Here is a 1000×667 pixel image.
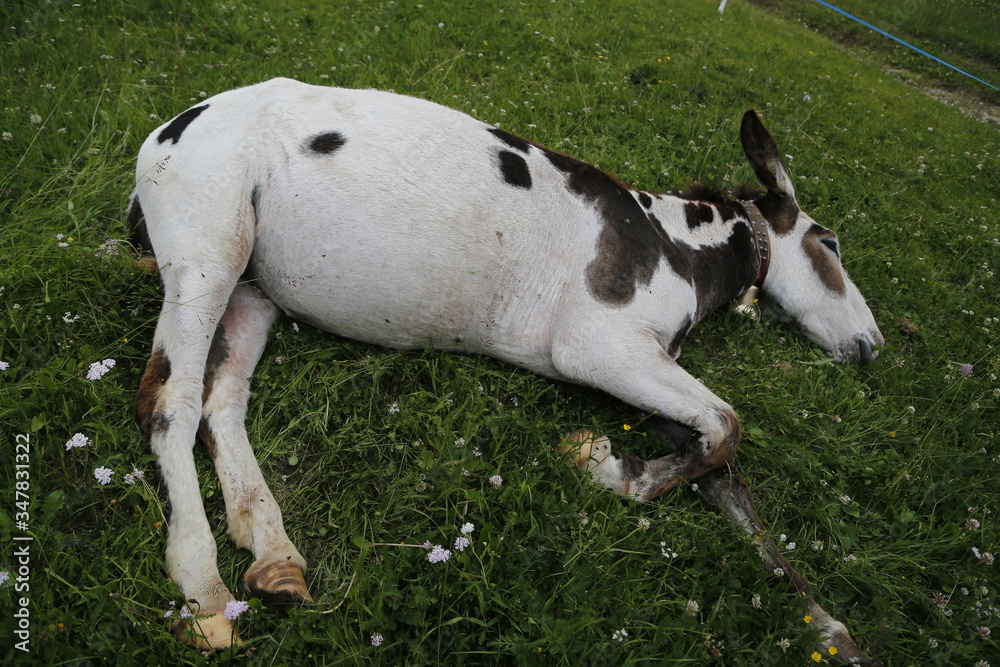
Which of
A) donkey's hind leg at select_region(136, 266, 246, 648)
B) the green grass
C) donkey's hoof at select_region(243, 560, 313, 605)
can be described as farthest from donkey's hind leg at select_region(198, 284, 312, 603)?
the green grass

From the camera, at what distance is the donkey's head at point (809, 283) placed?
4039 mm

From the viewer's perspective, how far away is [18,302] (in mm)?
2928

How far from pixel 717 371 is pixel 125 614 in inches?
130

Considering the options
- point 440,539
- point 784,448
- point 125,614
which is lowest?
point 125,614

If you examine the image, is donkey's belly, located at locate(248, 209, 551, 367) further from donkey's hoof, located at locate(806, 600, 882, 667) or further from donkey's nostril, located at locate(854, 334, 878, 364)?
donkey's nostril, located at locate(854, 334, 878, 364)

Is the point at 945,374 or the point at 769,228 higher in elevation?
the point at 769,228

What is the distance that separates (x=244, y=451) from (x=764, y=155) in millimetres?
3659

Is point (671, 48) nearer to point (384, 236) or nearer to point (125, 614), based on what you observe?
point (384, 236)

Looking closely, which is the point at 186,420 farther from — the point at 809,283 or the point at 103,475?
the point at 809,283

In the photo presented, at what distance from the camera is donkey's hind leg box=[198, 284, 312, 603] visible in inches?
91.6

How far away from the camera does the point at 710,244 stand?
383cm

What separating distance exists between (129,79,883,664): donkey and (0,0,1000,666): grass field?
0.56 ft

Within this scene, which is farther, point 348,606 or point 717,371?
point 717,371

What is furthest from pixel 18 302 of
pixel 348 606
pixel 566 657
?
pixel 566 657
